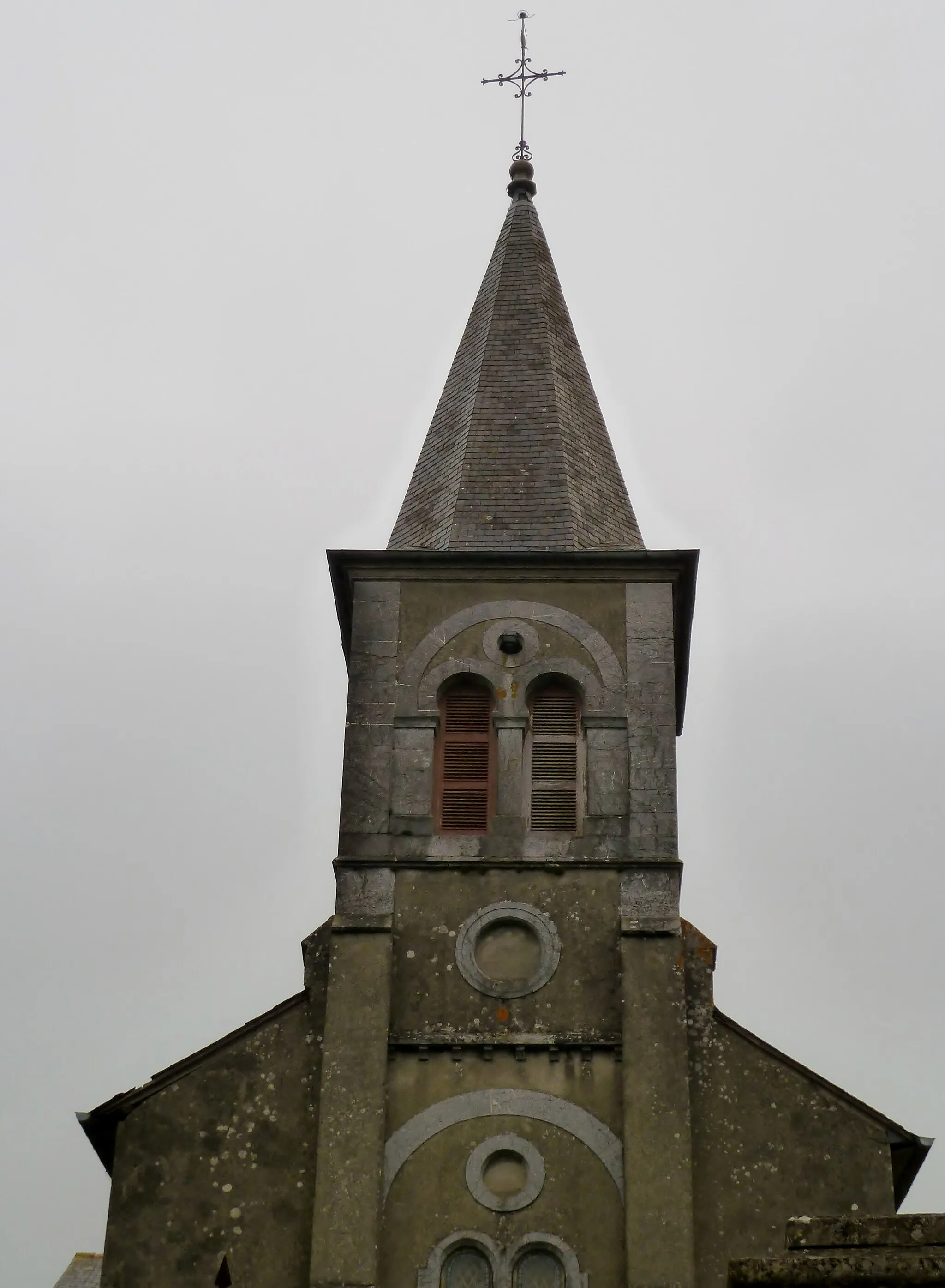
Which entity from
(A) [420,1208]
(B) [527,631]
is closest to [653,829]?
(B) [527,631]

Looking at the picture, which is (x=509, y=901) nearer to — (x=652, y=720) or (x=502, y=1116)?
(x=502, y=1116)

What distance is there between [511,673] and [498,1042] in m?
4.43

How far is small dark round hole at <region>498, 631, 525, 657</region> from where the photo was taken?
840 inches

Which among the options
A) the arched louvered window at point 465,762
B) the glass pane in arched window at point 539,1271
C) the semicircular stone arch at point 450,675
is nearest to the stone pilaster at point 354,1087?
the arched louvered window at point 465,762

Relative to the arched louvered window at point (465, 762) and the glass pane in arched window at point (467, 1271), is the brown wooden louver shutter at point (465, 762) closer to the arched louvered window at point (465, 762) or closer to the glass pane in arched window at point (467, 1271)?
the arched louvered window at point (465, 762)

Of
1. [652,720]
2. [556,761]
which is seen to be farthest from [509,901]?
[652,720]

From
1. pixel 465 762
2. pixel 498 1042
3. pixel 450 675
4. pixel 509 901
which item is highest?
pixel 450 675

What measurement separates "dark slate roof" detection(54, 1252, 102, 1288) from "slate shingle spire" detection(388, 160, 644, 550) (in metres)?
12.6

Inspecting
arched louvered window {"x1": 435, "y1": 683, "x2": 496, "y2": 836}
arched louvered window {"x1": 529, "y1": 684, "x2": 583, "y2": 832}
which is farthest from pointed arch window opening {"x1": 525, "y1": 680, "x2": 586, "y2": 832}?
arched louvered window {"x1": 435, "y1": 683, "x2": 496, "y2": 836}

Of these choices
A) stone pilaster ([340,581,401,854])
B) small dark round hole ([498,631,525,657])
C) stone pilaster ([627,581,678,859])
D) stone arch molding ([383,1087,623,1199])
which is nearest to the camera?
stone arch molding ([383,1087,623,1199])

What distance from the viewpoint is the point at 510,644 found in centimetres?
2134

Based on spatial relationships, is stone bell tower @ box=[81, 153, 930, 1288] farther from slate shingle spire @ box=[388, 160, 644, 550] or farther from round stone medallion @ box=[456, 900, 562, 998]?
slate shingle spire @ box=[388, 160, 644, 550]

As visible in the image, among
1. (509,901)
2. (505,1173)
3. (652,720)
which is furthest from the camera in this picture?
(652,720)

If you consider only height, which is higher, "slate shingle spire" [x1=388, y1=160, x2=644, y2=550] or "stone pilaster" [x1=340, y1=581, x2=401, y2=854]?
"slate shingle spire" [x1=388, y1=160, x2=644, y2=550]
